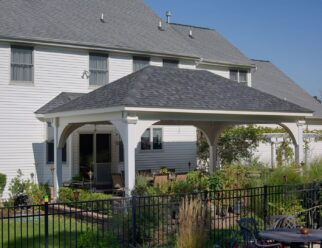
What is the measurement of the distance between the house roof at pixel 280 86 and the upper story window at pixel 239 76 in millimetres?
4664

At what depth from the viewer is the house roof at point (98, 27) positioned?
20.5 m

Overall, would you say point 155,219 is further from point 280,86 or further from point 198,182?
point 280,86

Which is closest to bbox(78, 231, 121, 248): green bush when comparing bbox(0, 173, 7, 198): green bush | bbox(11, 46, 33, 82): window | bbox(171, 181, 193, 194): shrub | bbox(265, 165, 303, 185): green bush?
bbox(265, 165, 303, 185): green bush

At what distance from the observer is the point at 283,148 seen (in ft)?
87.3

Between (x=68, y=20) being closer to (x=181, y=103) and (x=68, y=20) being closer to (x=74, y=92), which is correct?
(x=74, y=92)

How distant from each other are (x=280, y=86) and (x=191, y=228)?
1127 inches

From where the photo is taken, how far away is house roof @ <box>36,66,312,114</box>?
14898mm

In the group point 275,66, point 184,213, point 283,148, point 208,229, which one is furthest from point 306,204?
point 275,66

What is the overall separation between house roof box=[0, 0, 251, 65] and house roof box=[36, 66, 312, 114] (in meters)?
3.38

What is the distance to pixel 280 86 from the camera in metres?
36.1

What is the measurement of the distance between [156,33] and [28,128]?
28.8ft

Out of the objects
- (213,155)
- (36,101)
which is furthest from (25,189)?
(213,155)

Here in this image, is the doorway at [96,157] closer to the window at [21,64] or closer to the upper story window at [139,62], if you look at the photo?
the upper story window at [139,62]

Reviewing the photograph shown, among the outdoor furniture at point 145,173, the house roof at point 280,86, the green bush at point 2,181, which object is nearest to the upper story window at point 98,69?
the outdoor furniture at point 145,173
